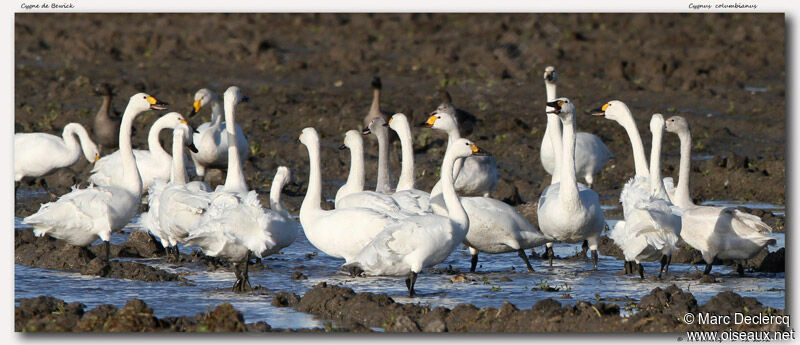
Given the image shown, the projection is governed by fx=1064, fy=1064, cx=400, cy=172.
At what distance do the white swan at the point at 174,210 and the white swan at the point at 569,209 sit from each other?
3.33 meters

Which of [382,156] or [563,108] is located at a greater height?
[563,108]

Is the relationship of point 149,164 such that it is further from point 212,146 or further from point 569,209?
point 569,209

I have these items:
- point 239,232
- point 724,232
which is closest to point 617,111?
point 724,232

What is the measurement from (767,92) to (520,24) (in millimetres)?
9359

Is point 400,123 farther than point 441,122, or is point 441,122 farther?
point 400,123

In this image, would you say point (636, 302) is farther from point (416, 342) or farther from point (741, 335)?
point (416, 342)

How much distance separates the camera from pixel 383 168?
12.4m

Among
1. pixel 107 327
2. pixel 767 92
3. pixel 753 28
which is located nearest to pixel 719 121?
pixel 767 92

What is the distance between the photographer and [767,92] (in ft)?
70.9

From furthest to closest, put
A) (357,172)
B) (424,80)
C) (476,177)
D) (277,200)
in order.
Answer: (424,80), (476,177), (357,172), (277,200)

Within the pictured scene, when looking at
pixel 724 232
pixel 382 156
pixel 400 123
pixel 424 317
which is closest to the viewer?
pixel 424 317

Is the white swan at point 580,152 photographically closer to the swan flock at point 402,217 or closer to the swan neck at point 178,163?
the swan flock at point 402,217

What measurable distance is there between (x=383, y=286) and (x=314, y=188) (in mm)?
1195

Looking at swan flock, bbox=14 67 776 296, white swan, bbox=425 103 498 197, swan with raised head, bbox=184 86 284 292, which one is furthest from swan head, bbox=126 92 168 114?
white swan, bbox=425 103 498 197
